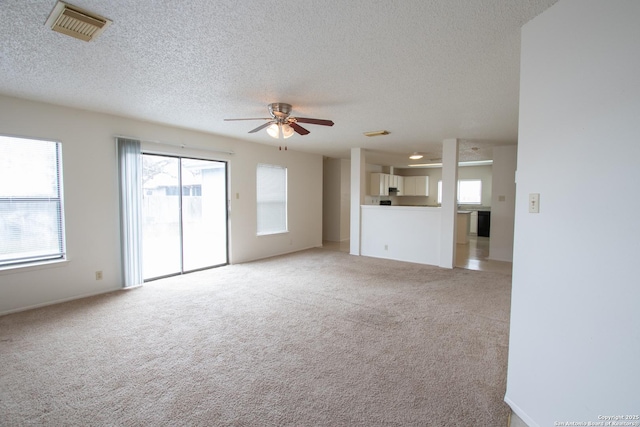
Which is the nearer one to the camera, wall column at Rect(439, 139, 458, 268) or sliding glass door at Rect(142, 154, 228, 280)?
sliding glass door at Rect(142, 154, 228, 280)

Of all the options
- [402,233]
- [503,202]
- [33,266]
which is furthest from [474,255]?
[33,266]

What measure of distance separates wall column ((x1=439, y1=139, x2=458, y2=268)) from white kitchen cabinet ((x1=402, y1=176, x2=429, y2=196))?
5.31 m

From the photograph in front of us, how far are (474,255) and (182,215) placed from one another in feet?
20.9

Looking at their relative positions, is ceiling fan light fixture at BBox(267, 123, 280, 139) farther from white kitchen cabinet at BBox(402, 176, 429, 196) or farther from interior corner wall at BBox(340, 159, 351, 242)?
white kitchen cabinet at BBox(402, 176, 429, 196)

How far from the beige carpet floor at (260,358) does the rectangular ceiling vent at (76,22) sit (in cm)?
245

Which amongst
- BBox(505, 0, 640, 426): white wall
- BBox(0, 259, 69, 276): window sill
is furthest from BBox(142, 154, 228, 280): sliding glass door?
BBox(505, 0, 640, 426): white wall

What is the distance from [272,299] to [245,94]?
8.35ft

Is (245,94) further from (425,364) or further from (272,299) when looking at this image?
(425,364)

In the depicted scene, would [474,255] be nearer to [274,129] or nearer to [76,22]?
[274,129]

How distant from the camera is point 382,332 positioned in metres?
2.89

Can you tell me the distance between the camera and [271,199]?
21.3 feet

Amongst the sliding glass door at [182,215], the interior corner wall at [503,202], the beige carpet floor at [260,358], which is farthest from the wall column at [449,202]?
the sliding glass door at [182,215]

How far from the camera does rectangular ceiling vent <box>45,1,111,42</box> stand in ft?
5.52

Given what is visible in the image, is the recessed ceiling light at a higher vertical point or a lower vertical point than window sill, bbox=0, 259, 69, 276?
higher
